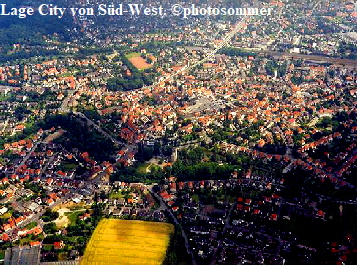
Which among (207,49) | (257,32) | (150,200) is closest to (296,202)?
(150,200)

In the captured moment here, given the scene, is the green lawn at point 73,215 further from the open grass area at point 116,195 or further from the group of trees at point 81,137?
the group of trees at point 81,137

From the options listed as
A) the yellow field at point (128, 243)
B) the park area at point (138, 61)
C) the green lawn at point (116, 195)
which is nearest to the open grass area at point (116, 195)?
the green lawn at point (116, 195)

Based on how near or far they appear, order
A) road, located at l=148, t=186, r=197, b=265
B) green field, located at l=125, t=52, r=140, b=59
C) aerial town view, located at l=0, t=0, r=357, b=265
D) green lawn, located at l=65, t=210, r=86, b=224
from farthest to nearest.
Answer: green field, located at l=125, t=52, r=140, b=59
green lawn, located at l=65, t=210, r=86, b=224
aerial town view, located at l=0, t=0, r=357, b=265
road, located at l=148, t=186, r=197, b=265

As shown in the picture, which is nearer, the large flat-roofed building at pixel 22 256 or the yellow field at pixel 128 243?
the large flat-roofed building at pixel 22 256

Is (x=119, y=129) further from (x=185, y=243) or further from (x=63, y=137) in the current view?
(x=185, y=243)

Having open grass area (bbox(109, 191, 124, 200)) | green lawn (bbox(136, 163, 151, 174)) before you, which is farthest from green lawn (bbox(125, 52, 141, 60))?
open grass area (bbox(109, 191, 124, 200))

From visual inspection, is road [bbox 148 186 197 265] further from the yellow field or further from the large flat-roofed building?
the large flat-roofed building
